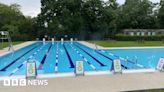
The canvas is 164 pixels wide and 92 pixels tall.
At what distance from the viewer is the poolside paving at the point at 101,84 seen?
653cm

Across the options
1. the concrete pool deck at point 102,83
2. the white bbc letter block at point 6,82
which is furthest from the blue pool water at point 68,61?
the concrete pool deck at point 102,83

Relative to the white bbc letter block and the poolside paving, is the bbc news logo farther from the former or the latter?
the poolside paving

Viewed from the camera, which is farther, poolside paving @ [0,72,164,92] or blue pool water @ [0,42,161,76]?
blue pool water @ [0,42,161,76]

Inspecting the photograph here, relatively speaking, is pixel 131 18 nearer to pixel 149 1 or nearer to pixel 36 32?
pixel 149 1

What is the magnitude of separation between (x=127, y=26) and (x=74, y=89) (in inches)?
1523

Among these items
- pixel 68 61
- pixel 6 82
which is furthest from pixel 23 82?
pixel 68 61

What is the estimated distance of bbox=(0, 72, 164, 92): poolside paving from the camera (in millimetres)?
6531

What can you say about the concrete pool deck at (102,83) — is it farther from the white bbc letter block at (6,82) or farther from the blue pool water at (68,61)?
the blue pool water at (68,61)

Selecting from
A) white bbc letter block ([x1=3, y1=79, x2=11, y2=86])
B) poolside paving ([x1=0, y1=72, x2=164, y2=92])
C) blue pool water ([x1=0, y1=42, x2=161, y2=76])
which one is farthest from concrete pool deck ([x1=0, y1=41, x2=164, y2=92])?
blue pool water ([x1=0, y1=42, x2=161, y2=76])

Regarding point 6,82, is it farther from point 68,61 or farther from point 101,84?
point 68,61

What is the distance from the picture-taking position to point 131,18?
43.5 meters

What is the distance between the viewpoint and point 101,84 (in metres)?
7.09

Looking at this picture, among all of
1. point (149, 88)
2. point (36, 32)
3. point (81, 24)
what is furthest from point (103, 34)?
point (149, 88)

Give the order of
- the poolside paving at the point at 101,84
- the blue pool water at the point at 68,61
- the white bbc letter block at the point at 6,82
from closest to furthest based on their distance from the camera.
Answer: the poolside paving at the point at 101,84 < the white bbc letter block at the point at 6,82 < the blue pool water at the point at 68,61
